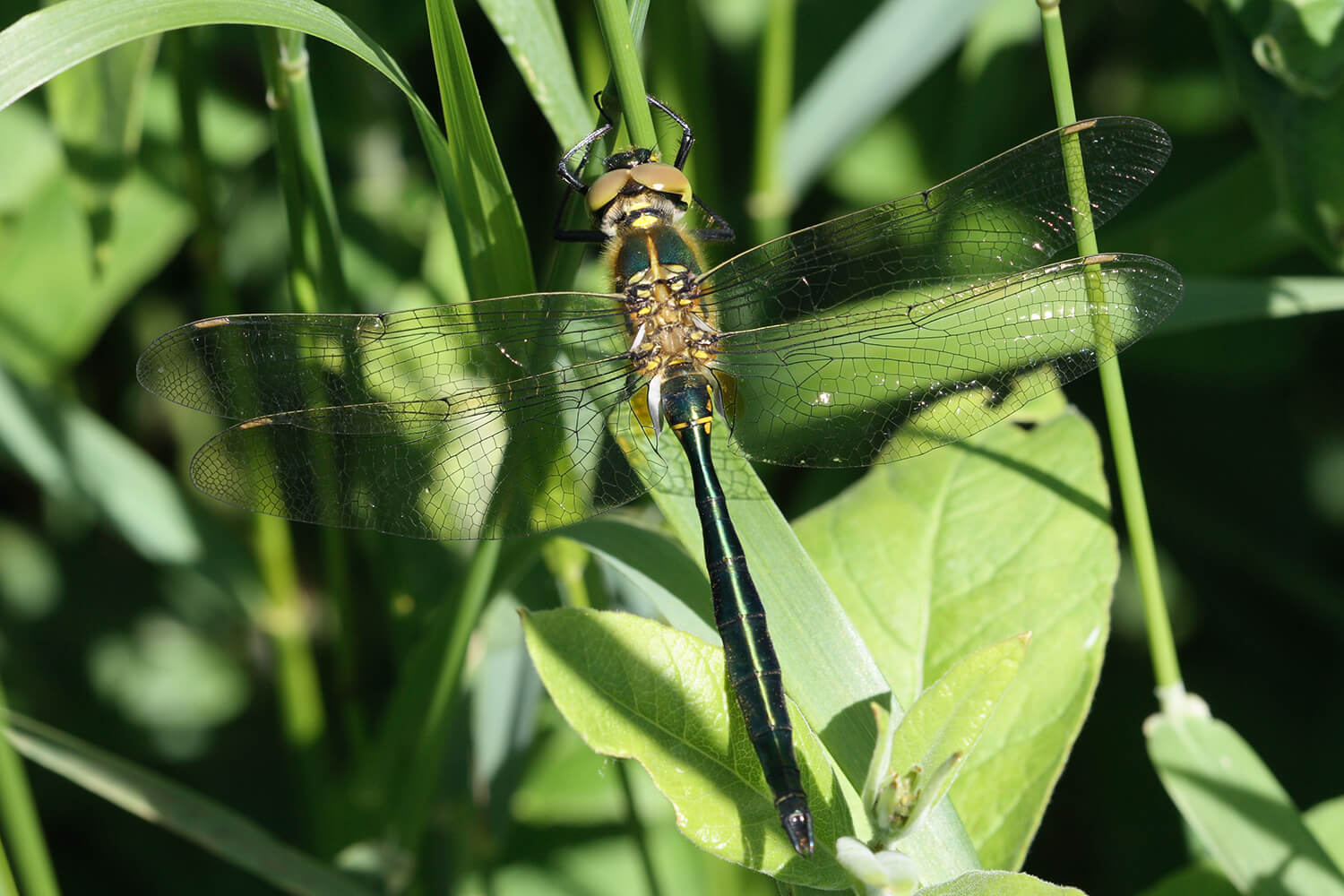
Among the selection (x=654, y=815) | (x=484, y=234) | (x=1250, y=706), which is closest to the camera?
(x=484, y=234)

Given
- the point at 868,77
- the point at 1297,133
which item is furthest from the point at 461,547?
the point at 1297,133

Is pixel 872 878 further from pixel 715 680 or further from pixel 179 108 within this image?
pixel 179 108

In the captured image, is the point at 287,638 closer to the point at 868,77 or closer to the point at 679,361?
the point at 679,361

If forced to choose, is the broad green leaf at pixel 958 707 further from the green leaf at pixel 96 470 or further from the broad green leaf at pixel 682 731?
the green leaf at pixel 96 470

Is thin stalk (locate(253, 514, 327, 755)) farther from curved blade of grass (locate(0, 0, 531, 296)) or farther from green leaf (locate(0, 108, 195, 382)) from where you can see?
curved blade of grass (locate(0, 0, 531, 296))

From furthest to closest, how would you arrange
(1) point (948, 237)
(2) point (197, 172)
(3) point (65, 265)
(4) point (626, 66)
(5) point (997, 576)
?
1. (3) point (65, 265)
2. (2) point (197, 172)
3. (1) point (948, 237)
4. (5) point (997, 576)
5. (4) point (626, 66)

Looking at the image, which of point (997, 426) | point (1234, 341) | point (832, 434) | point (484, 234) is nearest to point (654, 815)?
point (832, 434)

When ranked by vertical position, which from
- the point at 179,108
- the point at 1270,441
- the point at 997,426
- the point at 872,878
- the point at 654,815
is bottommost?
the point at 872,878

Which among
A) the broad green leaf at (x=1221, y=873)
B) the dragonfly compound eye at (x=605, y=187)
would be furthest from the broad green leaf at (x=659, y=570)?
the broad green leaf at (x=1221, y=873)
